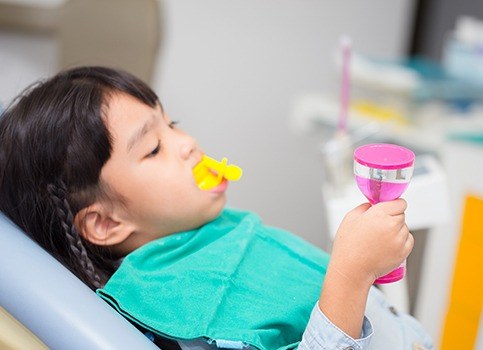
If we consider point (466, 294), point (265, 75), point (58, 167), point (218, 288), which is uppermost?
point (58, 167)

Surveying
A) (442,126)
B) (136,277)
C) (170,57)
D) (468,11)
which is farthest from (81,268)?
(468,11)

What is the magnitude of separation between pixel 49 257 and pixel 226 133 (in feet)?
5.79

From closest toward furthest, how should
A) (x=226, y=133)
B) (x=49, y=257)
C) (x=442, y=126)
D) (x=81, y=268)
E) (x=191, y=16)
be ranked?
(x=49, y=257) → (x=81, y=268) → (x=442, y=126) → (x=191, y=16) → (x=226, y=133)

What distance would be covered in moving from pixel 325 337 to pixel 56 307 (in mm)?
277

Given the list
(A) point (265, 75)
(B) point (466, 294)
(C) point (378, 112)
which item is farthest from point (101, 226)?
(A) point (265, 75)

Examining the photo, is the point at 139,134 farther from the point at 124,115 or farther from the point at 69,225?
the point at 69,225

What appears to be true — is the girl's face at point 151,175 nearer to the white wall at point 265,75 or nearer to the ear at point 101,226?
the ear at point 101,226

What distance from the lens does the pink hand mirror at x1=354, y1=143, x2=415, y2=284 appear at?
2.45ft

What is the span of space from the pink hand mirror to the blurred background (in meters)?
0.34

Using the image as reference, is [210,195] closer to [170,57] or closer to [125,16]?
[125,16]

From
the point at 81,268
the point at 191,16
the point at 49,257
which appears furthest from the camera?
the point at 191,16

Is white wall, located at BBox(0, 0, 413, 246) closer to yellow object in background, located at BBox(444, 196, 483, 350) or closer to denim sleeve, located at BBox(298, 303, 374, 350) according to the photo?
yellow object in background, located at BBox(444, 196, 483, 350)

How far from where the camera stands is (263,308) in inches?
34.9

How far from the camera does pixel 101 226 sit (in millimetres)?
968
